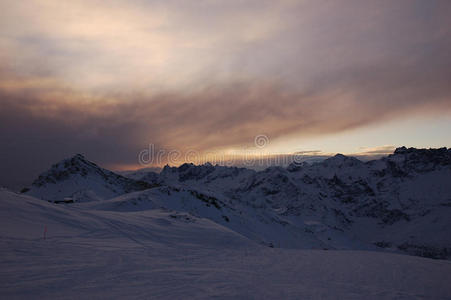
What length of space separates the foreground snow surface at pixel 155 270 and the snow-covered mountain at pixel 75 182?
90.4 metres

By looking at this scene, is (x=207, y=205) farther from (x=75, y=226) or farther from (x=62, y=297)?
(x=62, y=297)

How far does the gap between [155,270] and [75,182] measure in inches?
4597

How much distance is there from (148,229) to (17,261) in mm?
14865

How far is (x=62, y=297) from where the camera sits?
30.3 ft

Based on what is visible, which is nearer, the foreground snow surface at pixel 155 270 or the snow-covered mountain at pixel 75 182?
the foreground snow surface at pixel 155 270

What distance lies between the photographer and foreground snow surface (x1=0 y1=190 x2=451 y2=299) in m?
10.5

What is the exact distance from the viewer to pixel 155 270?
1353cm

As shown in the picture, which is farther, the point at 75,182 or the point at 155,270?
the point at 75,182

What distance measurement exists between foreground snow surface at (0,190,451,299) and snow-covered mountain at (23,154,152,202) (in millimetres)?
90372

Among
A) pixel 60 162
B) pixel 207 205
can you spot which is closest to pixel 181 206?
pixel 207 205

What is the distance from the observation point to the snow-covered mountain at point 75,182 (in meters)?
111

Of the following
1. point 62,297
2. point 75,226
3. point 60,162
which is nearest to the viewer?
point 62,297

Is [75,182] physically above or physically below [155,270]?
above

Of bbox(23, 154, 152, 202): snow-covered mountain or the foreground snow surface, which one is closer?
the foreground snow surface
